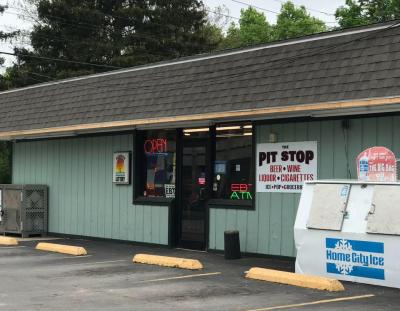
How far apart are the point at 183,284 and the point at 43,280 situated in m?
2.38

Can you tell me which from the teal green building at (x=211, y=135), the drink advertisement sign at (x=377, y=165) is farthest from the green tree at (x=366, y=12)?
the drink advertisement sign at (x=377, y=165)

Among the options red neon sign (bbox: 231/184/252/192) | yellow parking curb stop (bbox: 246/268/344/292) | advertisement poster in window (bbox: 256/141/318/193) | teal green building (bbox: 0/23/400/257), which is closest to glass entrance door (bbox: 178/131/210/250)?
teal green building (bbox: 0/23/400/257)

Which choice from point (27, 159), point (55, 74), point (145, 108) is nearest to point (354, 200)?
point (145, 108)

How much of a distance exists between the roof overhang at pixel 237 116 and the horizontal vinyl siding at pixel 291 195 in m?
0.30

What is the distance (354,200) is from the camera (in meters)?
10.6

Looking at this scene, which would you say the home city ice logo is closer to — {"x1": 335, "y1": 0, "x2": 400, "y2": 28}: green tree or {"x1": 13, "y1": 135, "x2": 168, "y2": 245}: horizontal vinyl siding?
{"x1": 13, "y1": 135, "x2": 168, "y2": 245}: horizontal vinyl siding

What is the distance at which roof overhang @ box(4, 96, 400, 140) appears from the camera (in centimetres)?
1099

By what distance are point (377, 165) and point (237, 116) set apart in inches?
134

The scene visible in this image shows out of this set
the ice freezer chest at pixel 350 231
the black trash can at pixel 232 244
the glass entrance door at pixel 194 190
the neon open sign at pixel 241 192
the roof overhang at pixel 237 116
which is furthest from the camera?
the glass entrance door at pixel 194 190

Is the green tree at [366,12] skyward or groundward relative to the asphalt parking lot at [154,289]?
skyward

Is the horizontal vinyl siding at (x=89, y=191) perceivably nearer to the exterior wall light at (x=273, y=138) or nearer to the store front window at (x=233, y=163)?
the store front window at (x=233, y=163)

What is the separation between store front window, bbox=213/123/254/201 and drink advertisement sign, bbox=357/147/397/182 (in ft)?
10.9

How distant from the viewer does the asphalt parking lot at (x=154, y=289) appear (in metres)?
8.63

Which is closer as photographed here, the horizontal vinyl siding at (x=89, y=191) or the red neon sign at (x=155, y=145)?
the red neon sign at (x=155, y=145)
